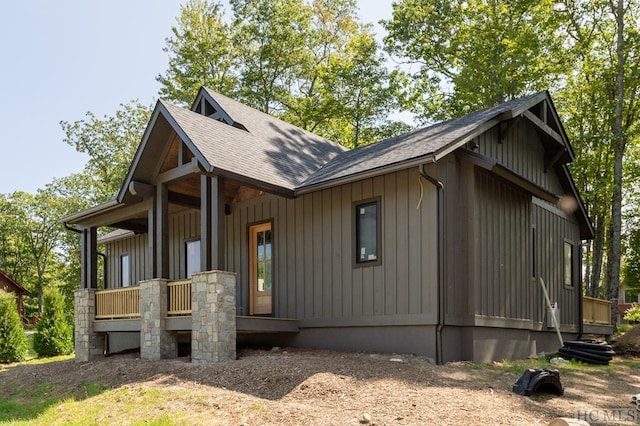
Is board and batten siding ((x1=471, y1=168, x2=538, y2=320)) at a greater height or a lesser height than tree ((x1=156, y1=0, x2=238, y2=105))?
lesser

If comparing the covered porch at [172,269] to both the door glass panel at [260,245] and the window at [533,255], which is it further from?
the window at [533,255]

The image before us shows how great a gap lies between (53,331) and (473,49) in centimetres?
1900

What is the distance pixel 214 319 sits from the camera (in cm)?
930

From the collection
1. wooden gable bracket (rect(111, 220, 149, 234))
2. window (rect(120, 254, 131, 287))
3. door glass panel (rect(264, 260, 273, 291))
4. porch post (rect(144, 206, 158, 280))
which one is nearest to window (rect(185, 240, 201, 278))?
wooden gable bracket (rect(111, 220, 149, 234))

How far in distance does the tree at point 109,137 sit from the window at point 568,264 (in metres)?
24.9

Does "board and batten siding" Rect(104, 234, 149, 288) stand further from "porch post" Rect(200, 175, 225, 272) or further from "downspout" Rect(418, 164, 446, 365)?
"downspout" Rect(418, 164, 446, 365)

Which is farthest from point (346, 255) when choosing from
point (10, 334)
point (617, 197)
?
point (617, 197)

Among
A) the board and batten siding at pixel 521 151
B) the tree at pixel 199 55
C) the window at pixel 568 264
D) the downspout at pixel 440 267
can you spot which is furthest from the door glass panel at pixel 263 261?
the tree at pixel 199 55

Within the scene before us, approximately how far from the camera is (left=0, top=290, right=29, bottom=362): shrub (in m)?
15.5

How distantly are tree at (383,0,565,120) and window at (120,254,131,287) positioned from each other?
14.9 m

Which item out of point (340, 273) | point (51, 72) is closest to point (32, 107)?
point (51, 72)

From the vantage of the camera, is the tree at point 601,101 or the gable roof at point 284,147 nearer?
the gable roof at point 284,147

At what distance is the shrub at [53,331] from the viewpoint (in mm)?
16500

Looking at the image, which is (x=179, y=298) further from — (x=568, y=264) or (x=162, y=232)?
(x=568, y=264)
